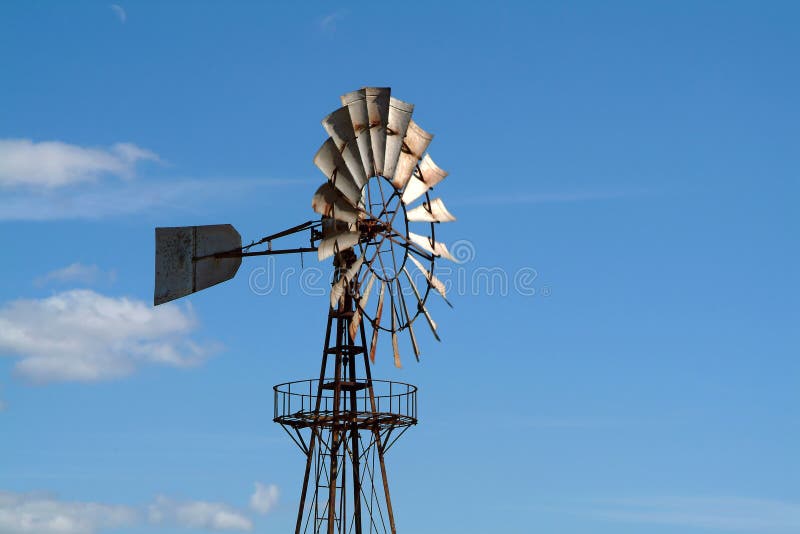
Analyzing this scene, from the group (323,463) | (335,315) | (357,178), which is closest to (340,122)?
(357,178)

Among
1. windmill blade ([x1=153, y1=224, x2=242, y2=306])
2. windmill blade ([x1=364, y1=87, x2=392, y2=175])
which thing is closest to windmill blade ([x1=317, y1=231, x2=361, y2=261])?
windmill blade ([x1=364, y1=87, x2=392, y2=175])

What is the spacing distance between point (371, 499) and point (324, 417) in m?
2.12

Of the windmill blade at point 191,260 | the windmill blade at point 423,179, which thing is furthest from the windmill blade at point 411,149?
the windmill blade at point 191,260

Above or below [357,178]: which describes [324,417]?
below

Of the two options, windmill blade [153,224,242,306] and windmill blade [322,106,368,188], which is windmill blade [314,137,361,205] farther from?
windmill blade [153,224,242,306]

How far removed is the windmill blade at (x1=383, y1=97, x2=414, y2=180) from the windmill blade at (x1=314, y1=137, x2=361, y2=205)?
94 centimetres

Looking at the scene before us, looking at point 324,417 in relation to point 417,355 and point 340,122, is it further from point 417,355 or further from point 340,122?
point 340,122

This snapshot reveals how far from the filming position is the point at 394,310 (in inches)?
1265

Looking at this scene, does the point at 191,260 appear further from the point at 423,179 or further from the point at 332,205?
the point at 423,179

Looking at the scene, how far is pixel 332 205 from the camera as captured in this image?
3086 centimetres

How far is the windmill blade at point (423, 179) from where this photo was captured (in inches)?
1267

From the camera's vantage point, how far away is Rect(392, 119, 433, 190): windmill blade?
32094 millimetres

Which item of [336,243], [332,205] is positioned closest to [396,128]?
[332,205]

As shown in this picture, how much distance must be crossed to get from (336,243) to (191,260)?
3874 mm
